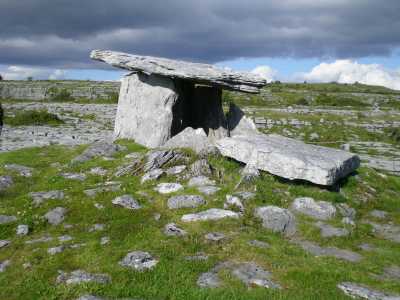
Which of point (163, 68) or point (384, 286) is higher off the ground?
point (163, 68)

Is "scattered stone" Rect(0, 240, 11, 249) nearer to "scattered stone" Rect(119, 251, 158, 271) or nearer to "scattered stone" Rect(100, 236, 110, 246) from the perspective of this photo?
"scattered stone" Rect(100, 236, 110, 246)

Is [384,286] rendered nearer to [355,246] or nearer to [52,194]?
[355,246]

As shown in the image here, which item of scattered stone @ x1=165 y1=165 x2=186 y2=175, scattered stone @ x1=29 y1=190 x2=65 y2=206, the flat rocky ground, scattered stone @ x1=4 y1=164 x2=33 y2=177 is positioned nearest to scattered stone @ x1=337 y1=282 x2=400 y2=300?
the flat rocky ground

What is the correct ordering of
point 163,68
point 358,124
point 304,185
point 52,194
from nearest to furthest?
point 52,194
point 304,185
point 163,68
point 358,124

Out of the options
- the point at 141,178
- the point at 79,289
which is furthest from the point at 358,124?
the point at 79,289

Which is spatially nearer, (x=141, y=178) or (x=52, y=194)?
(x=52, y=194)

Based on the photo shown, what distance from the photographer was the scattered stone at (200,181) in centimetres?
1653

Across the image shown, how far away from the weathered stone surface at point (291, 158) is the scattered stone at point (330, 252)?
369 centimetres

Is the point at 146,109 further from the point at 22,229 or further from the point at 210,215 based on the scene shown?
the point at 22,229

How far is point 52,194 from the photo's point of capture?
51.5 feet

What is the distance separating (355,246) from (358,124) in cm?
4124

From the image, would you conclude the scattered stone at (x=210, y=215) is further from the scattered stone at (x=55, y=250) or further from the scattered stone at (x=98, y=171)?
the scattered stone at (x=98, y=171)

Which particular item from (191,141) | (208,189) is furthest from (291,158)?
(191,141)

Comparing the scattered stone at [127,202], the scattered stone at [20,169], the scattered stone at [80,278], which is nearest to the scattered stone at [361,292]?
the scattered stone at [80,278]
